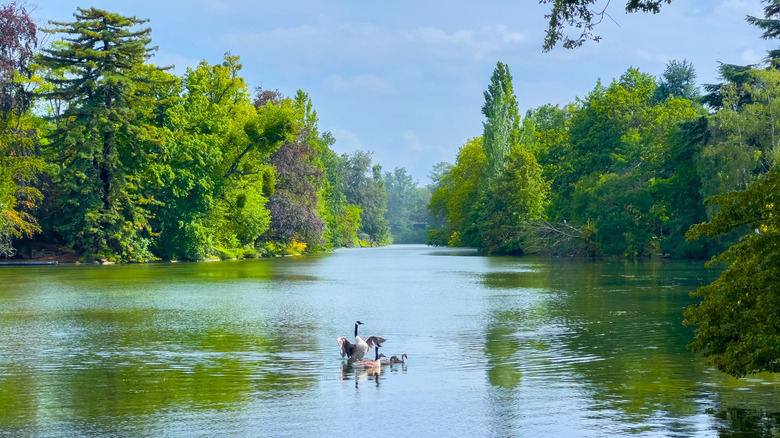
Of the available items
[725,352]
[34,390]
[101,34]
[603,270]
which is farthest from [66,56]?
[725,352]

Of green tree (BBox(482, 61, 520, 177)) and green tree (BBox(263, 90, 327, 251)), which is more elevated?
green tree (BBox(482, 61, 520, 177))

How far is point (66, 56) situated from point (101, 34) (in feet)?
9.41

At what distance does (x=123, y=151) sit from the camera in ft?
207

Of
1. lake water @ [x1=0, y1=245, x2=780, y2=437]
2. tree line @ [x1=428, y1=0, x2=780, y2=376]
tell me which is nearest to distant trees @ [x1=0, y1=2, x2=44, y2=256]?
lake water @ [x1=0, y1=245, x2=780, y2=437]

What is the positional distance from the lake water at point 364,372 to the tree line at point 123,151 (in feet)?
94.0

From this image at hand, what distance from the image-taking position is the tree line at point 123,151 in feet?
189

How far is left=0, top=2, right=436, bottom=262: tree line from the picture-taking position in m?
57.7

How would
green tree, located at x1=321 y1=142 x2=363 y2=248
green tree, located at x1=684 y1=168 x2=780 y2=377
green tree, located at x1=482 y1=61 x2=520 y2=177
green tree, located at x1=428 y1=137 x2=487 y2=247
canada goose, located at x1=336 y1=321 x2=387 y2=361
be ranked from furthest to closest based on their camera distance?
green tree, located at x1=321 y1=142 x2=363 y2=248
green tree, located at x1=428 y1=137 x2=487 y2=247
green tree, located at x1=482 y1=61 x2=520 y2=177
canada goose, located at x1=336 y1=321 x2=387 y2=361
green tree, located at x1=684 y1=168 x2=780 y2=377

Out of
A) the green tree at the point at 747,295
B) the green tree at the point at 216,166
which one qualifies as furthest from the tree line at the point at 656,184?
the green tree at the point at 216,166

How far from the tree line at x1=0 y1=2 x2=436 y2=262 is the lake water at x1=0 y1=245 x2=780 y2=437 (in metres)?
28.6

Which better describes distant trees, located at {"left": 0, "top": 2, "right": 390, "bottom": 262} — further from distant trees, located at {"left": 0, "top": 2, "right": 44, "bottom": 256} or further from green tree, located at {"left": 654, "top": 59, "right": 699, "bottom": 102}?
green tree, located at {"left": 654, "top": 59, "right": 699, "bottom": 102}

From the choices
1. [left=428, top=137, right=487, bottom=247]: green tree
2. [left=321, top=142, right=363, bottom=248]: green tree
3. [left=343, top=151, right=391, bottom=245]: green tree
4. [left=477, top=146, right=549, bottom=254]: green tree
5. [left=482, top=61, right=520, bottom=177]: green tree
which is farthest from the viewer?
[left=343, top=151, right=391, bottom=245]: green tree

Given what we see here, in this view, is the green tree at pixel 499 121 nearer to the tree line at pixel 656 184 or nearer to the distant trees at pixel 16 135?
the tree line at pixel 656 184

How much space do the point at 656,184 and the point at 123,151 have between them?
38115 millimetres
